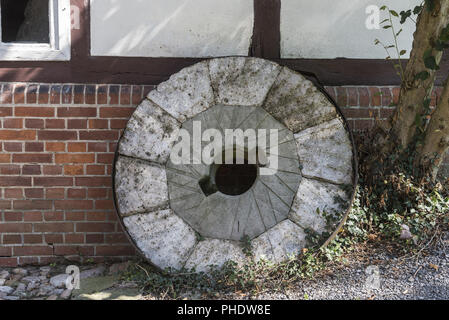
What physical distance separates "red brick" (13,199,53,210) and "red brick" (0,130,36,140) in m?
0.47

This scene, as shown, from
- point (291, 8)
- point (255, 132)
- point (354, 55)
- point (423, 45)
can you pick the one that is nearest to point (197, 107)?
point (255, 132)

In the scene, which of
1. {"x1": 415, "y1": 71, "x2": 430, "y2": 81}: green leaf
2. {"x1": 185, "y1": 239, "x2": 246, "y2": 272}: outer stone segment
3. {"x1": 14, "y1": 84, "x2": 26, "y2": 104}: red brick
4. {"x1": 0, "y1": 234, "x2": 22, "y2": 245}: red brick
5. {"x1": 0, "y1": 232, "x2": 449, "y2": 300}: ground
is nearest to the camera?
{"x1": 0, "y1": 232, "x2": 449, "y2": 300}: ground

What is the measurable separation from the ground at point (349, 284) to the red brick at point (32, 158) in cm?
87

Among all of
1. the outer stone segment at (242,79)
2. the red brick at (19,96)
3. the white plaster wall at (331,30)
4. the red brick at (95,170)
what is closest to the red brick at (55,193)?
the red brick at (95,170)

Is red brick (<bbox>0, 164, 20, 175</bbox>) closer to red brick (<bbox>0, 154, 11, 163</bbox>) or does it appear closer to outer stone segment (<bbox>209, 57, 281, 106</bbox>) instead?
red brick (<bbox>0, 154, 11, 163</bbox>)

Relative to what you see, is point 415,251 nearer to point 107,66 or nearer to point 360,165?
point 360,165

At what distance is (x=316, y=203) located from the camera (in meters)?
3.05

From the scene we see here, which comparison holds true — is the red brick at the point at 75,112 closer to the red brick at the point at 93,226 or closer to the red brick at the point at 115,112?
the red brick at the point at 115,112

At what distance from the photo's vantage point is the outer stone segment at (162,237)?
3.03m

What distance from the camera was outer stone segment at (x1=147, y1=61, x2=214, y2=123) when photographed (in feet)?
10.4

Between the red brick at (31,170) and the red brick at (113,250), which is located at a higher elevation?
the red brick at (31,170)

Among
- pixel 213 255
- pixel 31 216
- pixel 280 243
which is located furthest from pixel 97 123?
pixel 280 243

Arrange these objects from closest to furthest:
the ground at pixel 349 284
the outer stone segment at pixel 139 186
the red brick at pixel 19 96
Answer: the ground at pixel 349 284
the outer stone segment at pixel 139 186
the red brick at pixel 19 96

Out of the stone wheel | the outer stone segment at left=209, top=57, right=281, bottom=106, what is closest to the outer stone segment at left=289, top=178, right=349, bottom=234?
the stone wheel
